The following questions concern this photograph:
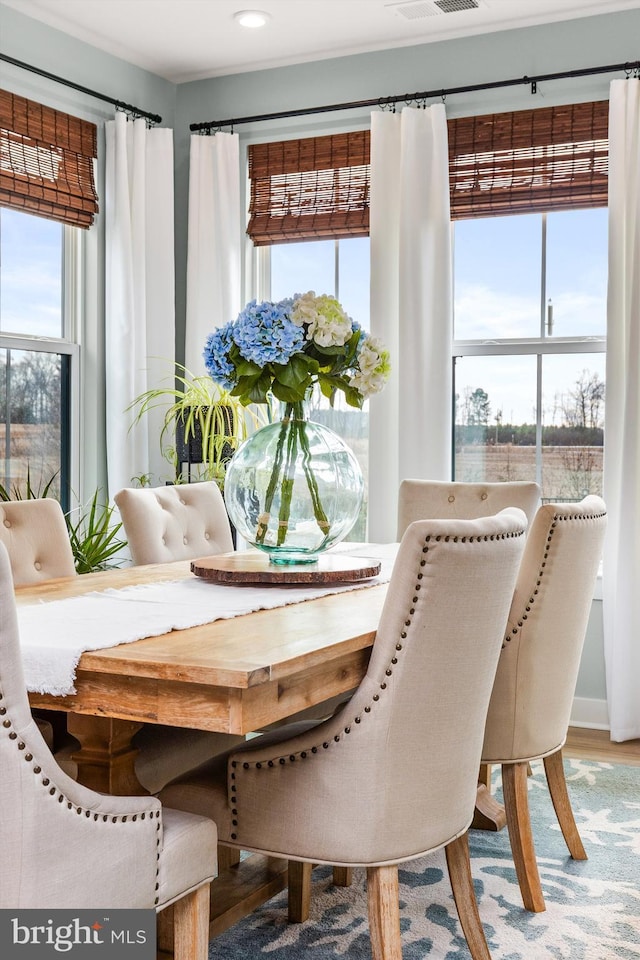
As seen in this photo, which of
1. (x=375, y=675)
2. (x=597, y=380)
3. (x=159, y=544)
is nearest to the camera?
(x=375, y=675)

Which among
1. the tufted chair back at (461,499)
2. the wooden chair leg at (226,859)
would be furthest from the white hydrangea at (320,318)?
the wooden chair leg at (226,859)

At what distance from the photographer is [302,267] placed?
489 centimetres

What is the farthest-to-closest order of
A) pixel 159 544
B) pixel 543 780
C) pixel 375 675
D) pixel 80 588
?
pixel 543 780
pixel 159 544
pixel 80 588
pixel 375 675

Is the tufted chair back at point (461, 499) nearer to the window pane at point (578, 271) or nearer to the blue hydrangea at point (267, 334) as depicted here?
the window pane at point (578, 271)

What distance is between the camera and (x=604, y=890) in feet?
8.47

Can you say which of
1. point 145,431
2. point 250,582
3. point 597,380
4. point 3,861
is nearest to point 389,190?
point 597,380

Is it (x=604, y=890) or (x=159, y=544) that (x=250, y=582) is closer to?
Answer: (x=159, y=544)

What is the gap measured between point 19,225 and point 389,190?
158cm

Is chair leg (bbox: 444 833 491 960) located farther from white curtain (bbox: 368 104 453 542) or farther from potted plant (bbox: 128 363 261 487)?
potted plant (bbox: 128 363 261 487)

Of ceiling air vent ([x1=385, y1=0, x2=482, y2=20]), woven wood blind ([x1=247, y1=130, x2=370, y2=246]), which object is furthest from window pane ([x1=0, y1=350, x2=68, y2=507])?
ceiling air vent ([x1=385, y1=0, x2=482, y2=20])

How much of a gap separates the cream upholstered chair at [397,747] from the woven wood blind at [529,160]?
271 centimetres

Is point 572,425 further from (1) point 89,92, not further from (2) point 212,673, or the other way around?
(2) point 212,673

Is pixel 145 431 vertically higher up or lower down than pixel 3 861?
higher up

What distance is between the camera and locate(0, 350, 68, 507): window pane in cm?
429
